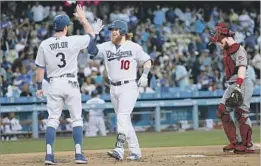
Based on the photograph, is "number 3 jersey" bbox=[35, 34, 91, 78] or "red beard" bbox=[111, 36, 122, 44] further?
"red beard" bbox=[111, 36, 122, 44]

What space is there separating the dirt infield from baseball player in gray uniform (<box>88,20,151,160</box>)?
35 cm

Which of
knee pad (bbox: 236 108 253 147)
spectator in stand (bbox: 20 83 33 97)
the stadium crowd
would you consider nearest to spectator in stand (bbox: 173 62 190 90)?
the stadium crowd

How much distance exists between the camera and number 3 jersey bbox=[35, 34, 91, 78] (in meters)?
9.05

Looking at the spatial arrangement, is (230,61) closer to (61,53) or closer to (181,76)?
(61,53)

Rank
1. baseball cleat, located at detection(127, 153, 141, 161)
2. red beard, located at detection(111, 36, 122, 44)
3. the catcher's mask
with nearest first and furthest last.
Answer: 1. baseball cleat, located at detection(127, 153, 141, 161)
2. red beard, located at detection(111, 36, 122, 44)
3. the catcher's mask

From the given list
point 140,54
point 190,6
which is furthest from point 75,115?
point 190,6

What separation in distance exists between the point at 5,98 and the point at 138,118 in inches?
160

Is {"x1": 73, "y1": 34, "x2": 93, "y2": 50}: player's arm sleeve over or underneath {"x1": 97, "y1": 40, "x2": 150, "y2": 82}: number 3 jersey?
over

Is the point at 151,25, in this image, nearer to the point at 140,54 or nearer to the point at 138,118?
the point at 138,118

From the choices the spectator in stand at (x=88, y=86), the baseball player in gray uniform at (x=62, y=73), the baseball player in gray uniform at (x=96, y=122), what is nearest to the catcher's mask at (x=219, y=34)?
the baseball player in gray uniform at (x=62, y=73)

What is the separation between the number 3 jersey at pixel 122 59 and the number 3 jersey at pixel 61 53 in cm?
68

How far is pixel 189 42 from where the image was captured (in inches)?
942

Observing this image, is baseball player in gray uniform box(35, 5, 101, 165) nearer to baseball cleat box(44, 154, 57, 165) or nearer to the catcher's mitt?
baseball cleat box(44, 154, 57, 165)

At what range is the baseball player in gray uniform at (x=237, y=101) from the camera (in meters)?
10.4
